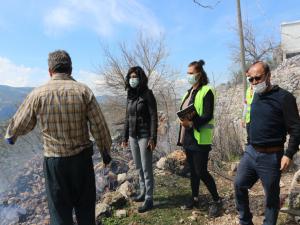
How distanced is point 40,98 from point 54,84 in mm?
173

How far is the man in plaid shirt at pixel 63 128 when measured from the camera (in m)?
3.09

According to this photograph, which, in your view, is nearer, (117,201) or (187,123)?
(187,123)

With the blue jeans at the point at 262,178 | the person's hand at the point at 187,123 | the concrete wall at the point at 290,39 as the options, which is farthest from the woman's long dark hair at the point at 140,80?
the concrete wall at the point at 290,39

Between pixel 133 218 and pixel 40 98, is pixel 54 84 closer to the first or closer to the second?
pixel 40 98

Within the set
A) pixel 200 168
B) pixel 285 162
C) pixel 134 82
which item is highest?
pixel 134 82

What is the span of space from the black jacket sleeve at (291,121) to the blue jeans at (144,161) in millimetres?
2011

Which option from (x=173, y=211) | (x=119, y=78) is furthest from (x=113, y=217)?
(x=119, y=78)

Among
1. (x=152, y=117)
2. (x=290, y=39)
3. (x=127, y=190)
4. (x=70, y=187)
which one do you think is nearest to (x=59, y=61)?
(x=70, y=187)

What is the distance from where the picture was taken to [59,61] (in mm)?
3152

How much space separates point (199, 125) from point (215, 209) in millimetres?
1170

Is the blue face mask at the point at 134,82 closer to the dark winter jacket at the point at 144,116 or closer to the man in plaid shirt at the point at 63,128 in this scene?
the dark winter jacket at the point at 144,116

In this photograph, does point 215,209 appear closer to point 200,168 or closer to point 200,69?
point 200,168

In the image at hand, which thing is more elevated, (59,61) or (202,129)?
(59,61)

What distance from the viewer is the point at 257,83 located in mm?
3395
